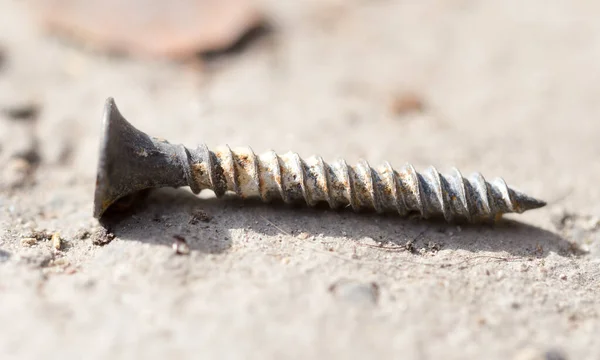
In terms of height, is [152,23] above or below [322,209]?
above

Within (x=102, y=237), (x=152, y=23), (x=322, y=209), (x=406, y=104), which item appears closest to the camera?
(x=102, y=237)

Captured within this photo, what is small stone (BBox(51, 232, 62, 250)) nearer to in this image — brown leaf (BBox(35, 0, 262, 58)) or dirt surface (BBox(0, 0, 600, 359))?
dirt surface (BBox(0, 0, 600, 359))

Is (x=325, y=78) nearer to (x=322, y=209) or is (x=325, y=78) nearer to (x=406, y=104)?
(x=406, y=104)

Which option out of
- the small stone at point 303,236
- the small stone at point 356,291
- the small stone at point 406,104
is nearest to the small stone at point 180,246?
the small stone at point 303,236

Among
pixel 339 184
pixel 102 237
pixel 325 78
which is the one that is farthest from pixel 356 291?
pixel 325 78

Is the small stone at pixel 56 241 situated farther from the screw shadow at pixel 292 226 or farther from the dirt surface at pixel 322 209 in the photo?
the screw shadow at pixel 292 226

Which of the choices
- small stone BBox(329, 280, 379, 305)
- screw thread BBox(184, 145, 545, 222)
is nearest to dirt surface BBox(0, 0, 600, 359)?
small stone BBox(329, 280, 379, 305)
